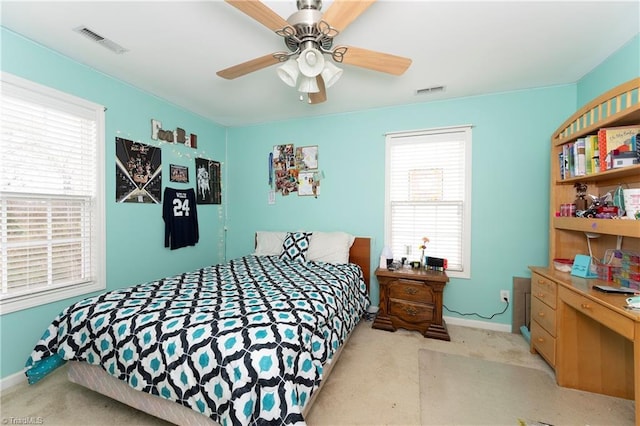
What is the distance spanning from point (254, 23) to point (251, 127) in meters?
2.15

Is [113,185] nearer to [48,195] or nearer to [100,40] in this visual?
[48,195]

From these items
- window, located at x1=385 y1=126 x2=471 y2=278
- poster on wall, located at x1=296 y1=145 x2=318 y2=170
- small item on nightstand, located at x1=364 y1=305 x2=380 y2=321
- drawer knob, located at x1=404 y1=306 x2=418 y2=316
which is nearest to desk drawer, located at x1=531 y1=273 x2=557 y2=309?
window, located at x1=385 y1=126 x2=471 y2=278

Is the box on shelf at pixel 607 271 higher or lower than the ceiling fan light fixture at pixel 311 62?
lower

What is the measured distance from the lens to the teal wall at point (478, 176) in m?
2.68

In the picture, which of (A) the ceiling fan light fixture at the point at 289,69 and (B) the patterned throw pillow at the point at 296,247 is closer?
(A) the ceiling fan light fixture at the point at 289,69

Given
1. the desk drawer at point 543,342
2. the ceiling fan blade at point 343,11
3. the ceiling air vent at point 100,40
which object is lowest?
the desk drawer at point 543,342

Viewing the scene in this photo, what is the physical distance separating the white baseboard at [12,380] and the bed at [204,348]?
28 centimetres

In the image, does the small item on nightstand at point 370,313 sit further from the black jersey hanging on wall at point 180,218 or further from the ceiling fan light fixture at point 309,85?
the ceiling fan light fixture at point 309,85

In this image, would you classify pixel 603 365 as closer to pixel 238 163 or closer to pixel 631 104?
pixel 631 104

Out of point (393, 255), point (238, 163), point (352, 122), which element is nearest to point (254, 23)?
point (352, 122)

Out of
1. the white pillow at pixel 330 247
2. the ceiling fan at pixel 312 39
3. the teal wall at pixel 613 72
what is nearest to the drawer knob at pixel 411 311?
the white pillow at pixel 330 247

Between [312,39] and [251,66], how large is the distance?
19.7 inches

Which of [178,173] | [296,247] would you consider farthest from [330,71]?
[178,173]

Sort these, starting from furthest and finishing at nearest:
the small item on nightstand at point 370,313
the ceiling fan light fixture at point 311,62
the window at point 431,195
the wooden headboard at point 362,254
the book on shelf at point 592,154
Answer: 1. the wooden headboard at point 362,254
2. the small item on nightstand at point 370,313
3. the window at point 431,195
4. the book on shelf at point 592,154
5. the ceiling fan light fixture at point 311,62
